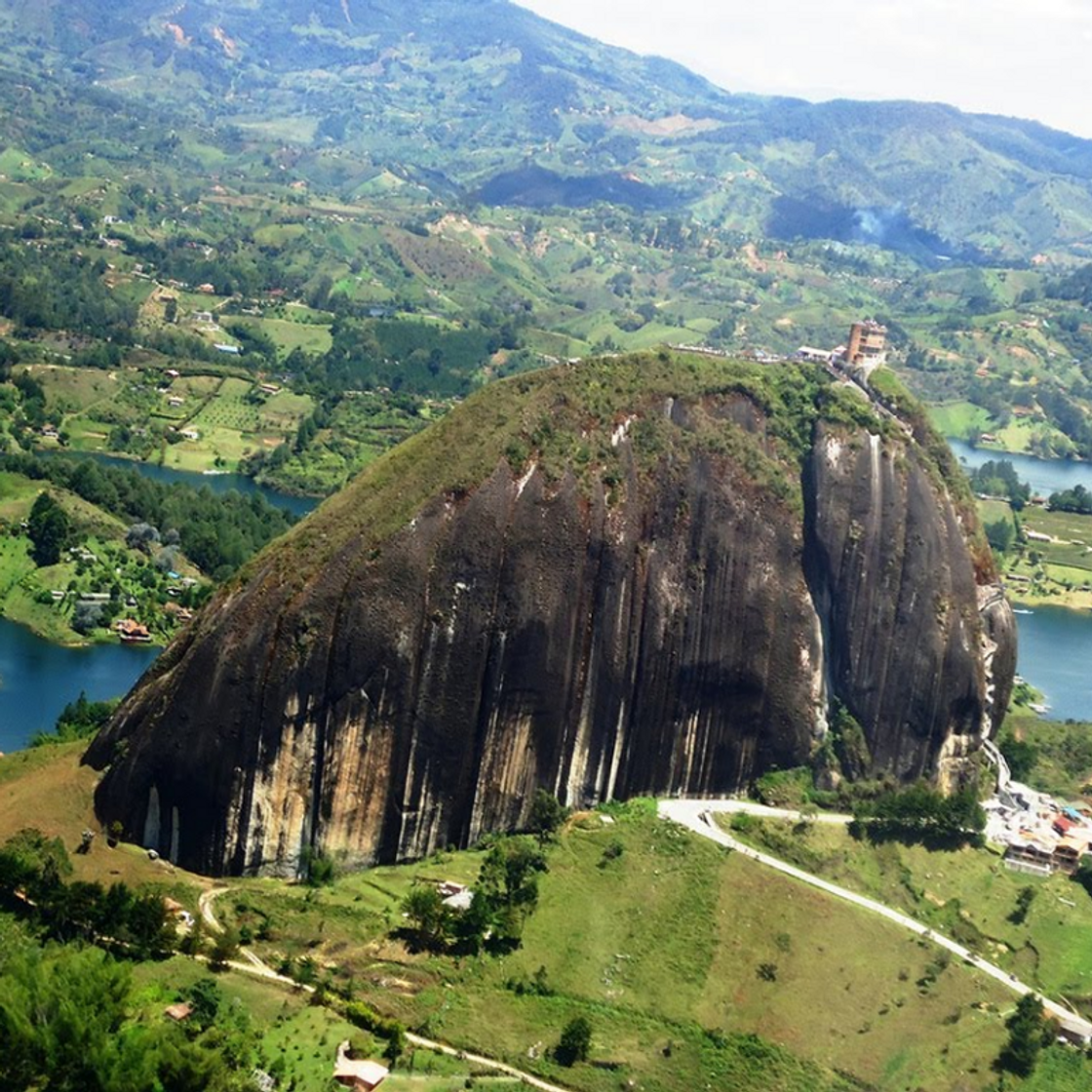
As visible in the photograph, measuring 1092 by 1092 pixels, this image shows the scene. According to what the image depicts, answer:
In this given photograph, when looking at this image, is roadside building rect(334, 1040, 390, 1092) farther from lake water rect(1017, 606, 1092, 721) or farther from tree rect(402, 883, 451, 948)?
lake water rect(1017, 606, 1092, 721)

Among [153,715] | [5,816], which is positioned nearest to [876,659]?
[153,715]

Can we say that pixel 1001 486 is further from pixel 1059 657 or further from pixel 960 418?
pixel 960 418

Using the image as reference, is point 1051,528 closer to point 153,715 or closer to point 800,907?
point 800,907

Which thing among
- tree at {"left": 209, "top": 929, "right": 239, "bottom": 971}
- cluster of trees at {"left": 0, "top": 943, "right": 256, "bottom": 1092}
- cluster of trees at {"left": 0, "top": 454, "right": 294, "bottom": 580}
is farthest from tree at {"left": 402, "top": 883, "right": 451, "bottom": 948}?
cluster of trees at {"left": 0, "top": 454, "right": 294, "bottom": 580}

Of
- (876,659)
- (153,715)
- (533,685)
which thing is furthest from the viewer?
(876,659)

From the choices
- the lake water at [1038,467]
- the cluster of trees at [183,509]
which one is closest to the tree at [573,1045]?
the cluster of trees at [183,509]
